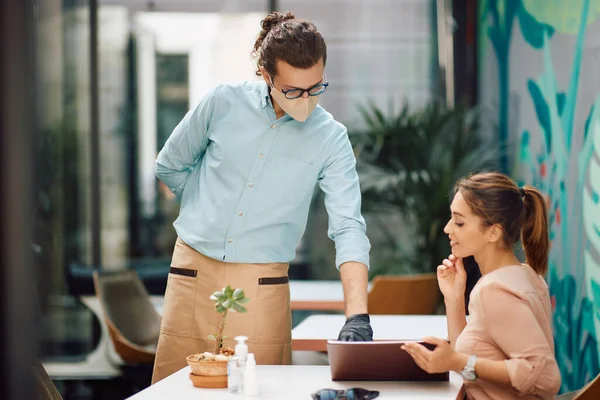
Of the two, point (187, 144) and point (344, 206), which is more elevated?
point (187, 144)

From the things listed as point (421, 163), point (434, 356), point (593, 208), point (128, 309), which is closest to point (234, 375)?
point (434, 356)

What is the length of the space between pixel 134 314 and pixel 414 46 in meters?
3.20

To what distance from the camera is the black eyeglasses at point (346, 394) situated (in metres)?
1.85

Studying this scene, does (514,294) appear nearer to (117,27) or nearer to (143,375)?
(143,375)

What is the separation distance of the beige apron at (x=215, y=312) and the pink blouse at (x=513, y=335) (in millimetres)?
611

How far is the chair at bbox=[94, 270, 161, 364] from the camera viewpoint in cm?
459

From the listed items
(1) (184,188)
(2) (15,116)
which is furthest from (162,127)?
(2) (15,116)

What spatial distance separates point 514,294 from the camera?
6.77 feet

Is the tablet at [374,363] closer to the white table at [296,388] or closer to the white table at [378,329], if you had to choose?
the white table at [296,388]

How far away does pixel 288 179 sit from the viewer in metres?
2.53

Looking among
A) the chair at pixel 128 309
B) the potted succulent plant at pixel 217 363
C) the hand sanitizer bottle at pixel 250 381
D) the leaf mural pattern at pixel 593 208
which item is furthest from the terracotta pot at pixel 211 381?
the chair at pixel 128 309

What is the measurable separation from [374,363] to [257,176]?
2.49ft

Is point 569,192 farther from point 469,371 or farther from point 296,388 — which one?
point 296,388

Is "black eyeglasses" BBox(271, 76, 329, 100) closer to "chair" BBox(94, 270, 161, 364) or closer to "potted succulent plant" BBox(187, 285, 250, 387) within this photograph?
"potted succulent plant" BBox(187, 285, 250, 387)
